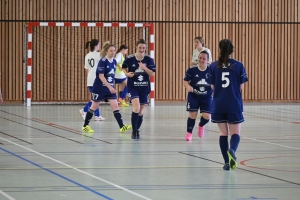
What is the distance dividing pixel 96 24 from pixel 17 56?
2.83 m

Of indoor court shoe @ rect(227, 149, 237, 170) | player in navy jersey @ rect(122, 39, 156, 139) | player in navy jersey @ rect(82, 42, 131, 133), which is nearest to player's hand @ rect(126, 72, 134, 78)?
player in navy jersey @ rect(122, 39, 156, 139)

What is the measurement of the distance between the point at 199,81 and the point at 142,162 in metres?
2.91

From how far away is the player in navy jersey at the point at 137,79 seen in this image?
1225 centimetres

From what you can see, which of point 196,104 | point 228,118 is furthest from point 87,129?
point 228,118

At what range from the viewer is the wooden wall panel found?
2230 centimetres

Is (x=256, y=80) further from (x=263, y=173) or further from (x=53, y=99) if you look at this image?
(x=263, y=173)

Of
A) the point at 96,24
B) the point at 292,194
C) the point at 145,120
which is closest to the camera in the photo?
the point at 292,194

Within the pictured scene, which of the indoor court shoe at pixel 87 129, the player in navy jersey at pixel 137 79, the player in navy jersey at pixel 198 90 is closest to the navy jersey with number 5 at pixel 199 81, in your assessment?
the player in navy jersey at pixel 198 90

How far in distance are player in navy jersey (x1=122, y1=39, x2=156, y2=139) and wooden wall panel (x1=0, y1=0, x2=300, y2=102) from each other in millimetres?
10376

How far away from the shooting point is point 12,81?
73.1ft

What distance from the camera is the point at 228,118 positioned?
8.58m

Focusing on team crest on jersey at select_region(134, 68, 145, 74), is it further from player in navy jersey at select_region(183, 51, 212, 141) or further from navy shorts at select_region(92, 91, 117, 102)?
navy shorts at select_region(92, 91, 117, 102)

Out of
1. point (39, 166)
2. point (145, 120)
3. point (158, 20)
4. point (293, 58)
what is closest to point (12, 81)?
point (158, 20)

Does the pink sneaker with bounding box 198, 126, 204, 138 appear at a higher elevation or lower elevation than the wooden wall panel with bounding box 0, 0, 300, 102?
lower
